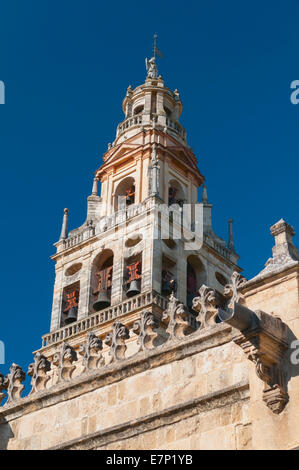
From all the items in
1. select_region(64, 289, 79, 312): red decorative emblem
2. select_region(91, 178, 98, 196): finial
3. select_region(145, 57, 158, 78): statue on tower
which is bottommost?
select_region(64, 289, 79, 312): red decorative emblem

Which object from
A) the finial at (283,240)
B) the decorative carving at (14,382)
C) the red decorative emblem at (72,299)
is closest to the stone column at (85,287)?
the red decorative emblem at (72,299)

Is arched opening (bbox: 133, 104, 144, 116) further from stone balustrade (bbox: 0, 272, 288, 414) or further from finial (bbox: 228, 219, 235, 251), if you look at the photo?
stone balustrade (bbox: 0, 272, 288, 414)

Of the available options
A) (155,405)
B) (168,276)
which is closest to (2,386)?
(155,405)

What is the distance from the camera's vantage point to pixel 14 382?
56.2 ft

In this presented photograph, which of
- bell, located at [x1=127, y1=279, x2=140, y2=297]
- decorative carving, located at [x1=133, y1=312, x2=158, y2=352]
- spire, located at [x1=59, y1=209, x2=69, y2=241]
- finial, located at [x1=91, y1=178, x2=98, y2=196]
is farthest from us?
finial, located at [x1=91, y1=178, x2=98, y2=196]

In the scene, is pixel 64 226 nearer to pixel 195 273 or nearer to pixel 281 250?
pixel 195 273

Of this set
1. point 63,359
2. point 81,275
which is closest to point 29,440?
point 63,359

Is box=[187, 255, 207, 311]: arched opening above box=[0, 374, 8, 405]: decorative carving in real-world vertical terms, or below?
above

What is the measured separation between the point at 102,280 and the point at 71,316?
202cm

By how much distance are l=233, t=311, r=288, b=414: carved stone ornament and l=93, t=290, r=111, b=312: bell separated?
26.2 metres

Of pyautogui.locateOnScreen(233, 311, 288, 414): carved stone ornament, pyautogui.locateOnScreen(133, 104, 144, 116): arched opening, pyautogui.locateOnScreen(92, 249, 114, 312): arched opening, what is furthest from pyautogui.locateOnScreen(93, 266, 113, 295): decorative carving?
pyautogui.locateOnScreen(233, 311, 288, 414): carved stone ornament

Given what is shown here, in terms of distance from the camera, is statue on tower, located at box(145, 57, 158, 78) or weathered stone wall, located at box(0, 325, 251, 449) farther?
statue on tower, located at box(145, 57, 158, 78)

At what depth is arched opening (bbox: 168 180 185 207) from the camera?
141ft

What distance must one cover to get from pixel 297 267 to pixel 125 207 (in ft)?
95.0
